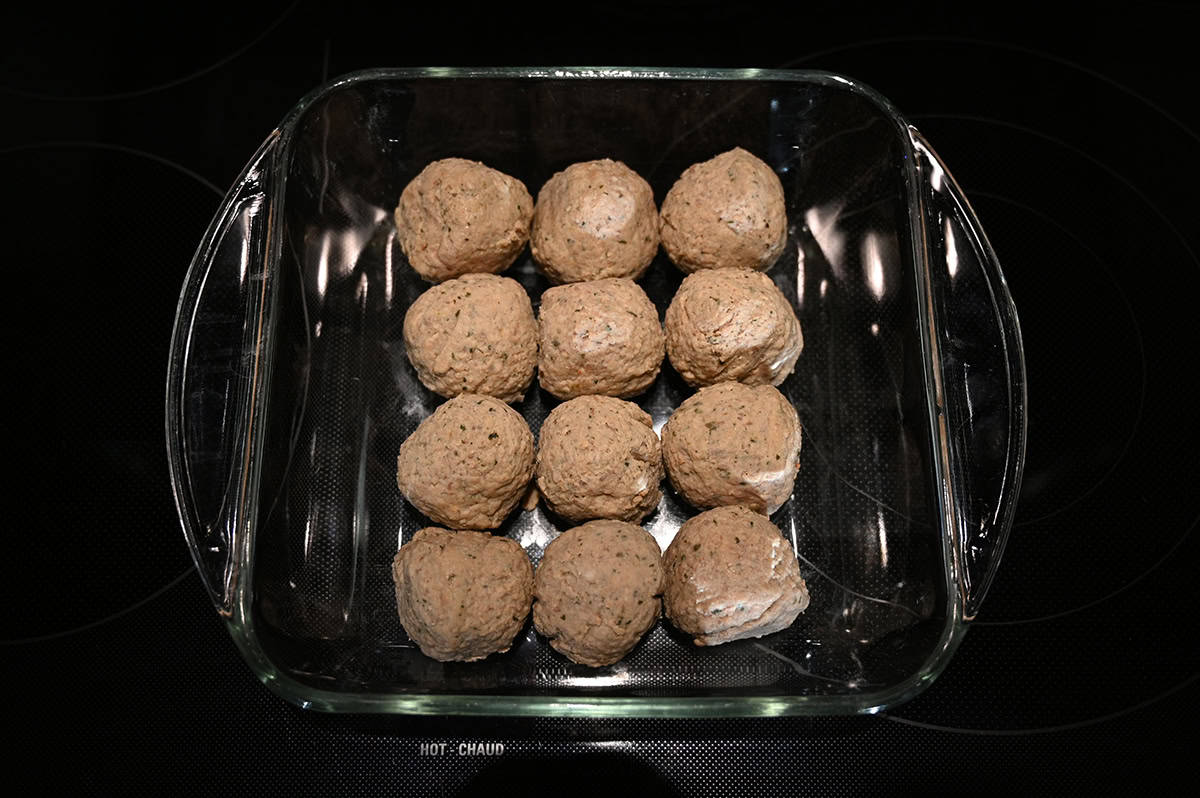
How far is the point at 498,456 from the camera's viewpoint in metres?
1.45

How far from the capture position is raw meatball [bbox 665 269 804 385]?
1.52 m

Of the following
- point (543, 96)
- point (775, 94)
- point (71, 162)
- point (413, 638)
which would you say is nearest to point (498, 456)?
point (413, 638)

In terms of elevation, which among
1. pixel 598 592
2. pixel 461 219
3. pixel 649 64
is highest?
pixel 649 64

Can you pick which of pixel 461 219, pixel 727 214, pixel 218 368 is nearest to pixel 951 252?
pixel 727 214

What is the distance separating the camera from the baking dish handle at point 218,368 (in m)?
1.43

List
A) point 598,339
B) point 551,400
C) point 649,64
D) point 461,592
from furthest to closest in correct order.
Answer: point 649,64 < point 551,400 < point 598,339 < point 461,592

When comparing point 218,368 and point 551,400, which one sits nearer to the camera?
point 218,368

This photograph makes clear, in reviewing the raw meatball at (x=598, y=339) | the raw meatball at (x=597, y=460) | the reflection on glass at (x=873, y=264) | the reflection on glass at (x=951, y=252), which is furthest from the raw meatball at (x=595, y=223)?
the reflection on glass at (x=951, y=252)

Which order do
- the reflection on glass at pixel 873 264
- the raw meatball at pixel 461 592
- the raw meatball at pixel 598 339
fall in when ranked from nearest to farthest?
the raw meatball at pixel 461 592
the raw meatball at pixel 598 339
the reflection on glass at pixel 873 264

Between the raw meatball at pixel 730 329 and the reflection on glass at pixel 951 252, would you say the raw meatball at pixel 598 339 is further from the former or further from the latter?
the reflection on glass at pixel 951 252

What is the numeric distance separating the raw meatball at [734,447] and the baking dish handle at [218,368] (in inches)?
27.4

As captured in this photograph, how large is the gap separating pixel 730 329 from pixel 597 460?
317mm

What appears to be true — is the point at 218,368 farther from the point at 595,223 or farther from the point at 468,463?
the point at 595,223

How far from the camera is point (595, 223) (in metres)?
1.58
